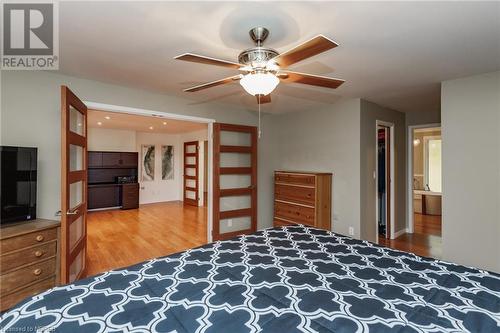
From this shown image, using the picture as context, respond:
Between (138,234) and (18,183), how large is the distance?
102 inches

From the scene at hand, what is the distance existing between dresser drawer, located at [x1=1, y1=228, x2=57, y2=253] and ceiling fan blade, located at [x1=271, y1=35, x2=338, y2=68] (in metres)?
2.54

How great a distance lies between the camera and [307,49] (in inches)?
58.6

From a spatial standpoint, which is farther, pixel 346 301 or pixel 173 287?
pixel 173 287

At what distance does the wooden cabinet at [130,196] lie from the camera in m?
7.16

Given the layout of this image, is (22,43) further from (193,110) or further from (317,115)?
(317,115)

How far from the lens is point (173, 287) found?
4.50ft

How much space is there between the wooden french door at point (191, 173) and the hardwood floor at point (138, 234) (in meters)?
0.85

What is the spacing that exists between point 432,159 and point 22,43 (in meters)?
8.69

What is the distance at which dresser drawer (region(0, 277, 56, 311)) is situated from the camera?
2.12 meters

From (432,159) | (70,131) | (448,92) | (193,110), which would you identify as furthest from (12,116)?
(432,159)

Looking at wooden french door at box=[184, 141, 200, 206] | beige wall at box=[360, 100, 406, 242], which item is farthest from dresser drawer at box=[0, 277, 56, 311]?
wooden french door at box=[184, 141, 200, 206]

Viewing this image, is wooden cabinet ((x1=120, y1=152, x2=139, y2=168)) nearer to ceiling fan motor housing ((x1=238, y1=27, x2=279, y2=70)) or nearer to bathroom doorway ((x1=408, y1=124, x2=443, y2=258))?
ceiling fan motor housing ((x1=238, y1=27, x2=279, y2=70))

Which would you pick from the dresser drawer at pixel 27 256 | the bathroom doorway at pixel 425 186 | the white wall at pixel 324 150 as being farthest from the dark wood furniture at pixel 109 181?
the bathroom doorway at pixel 425 186

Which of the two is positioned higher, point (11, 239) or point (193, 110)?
point (193, 110)
